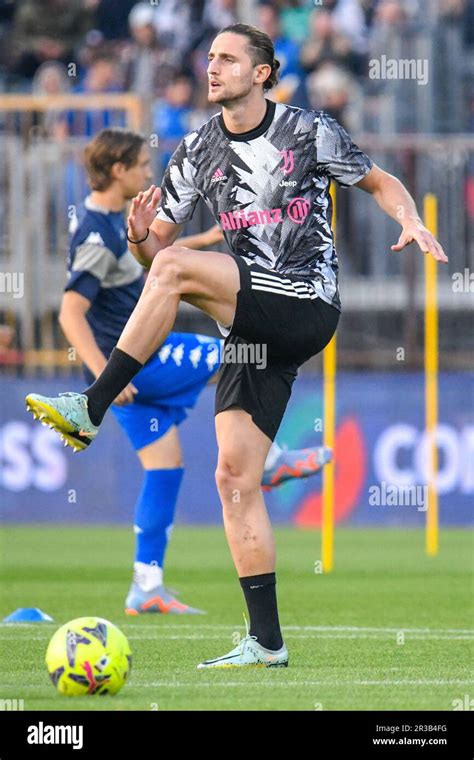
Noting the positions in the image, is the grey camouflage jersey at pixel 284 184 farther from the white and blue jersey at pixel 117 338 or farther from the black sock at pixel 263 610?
the white and blue jersey at pixel 117 338

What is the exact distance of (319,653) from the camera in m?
7.20

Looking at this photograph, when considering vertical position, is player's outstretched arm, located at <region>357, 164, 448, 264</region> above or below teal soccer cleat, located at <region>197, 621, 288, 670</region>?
above

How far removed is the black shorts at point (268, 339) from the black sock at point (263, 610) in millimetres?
614

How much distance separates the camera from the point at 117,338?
948 centimetres

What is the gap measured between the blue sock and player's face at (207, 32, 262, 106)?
3.13 meters

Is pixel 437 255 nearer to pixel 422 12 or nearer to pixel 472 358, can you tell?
pixel 472 358

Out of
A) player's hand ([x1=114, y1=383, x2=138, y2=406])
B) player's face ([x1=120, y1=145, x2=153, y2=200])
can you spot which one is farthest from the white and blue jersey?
player's hand ([x1=114, y1=383, x2=138, y2=406])

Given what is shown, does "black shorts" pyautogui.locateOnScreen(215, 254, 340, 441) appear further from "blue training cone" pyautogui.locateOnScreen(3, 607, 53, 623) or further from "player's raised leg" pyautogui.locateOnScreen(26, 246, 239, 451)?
"blue training cone" pyautogui.locateOnScreen(3, 607, 53, 623)

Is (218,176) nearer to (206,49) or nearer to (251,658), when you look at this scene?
(251,658)

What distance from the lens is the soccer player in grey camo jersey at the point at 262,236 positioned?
668 centimetres

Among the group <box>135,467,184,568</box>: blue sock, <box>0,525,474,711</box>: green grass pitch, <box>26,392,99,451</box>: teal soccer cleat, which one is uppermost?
<box>26,392,99,451</box>: teal soccer cleat

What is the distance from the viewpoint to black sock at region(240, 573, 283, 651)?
6.72 meters
